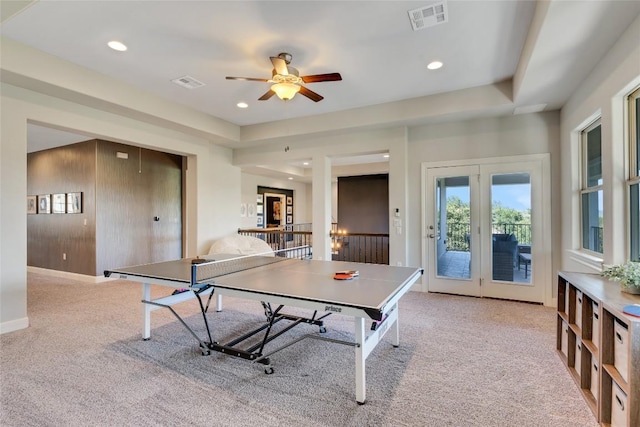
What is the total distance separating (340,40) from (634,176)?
282 centimetres

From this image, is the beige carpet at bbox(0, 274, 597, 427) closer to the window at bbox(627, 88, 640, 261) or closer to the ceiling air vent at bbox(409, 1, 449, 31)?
the window at bbox(627, 88, 640, 261)

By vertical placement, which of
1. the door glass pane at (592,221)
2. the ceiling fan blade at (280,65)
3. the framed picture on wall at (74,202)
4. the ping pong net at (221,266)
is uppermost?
the ceiling fan blade at (280,65)

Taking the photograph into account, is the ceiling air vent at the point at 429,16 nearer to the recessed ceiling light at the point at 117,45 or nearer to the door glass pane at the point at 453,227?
the door glass pane at the point at 453,227

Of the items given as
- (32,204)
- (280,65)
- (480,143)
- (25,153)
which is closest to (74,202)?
(32,204)

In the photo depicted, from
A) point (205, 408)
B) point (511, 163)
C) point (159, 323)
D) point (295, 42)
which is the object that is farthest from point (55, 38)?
point (511, 163)

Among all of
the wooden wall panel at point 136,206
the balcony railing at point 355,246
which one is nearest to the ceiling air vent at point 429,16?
the balcony railing at point 355,246

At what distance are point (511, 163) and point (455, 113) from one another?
110 cm

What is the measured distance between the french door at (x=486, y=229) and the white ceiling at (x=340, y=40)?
1.07 m

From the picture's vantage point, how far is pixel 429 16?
108 inches

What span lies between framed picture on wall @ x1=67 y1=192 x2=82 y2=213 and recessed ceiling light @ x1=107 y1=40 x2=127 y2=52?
159 inches

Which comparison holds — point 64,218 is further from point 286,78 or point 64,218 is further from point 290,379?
point 290,379

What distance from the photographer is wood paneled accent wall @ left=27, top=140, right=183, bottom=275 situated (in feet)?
19.5

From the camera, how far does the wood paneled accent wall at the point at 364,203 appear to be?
Answer: 363 inches

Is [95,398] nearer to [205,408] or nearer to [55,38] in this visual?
[205,408]
